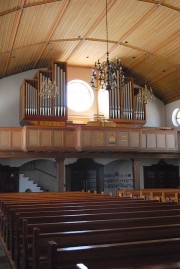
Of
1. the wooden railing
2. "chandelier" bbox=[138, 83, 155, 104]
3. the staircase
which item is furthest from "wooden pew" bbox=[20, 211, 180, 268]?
the staircase

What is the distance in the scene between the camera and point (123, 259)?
245 centimetres

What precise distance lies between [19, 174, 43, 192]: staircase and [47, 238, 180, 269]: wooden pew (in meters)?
15.8

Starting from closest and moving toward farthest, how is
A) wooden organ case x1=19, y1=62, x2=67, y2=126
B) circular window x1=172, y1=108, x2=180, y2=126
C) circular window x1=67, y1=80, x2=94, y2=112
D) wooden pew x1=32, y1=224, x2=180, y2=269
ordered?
wooden pew x1=32, y1=224, x2=180, y2=269 → wooden organ case x1=19, y1=62, x2=67, y2=126 → circular window x1=67, y1=80, x2=94, y2=112 → circular window x1=172, y1=108, x2=180, y2=126

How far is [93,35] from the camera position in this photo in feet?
49.3

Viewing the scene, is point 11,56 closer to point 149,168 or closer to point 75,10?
point 75,10

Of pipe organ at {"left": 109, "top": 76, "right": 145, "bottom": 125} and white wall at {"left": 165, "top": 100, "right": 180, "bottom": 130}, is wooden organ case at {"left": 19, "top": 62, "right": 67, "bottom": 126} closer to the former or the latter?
pipe organ at {"left": 109, "top": 76, "right": 145, "bottom": 125}

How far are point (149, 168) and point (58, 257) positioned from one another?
17878mm

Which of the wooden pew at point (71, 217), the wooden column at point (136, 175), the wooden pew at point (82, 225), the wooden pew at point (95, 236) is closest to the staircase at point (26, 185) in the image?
the wooden column at point (136, 175)

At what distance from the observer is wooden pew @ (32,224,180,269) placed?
2840 mm

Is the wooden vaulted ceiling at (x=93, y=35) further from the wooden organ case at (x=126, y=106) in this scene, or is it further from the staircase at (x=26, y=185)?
the staircase at (x=26, y=185)

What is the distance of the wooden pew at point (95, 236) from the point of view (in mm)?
2840

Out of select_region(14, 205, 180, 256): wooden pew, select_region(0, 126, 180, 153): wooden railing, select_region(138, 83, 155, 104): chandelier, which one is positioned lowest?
select_region(14, 205, 180, 256): wooden pew

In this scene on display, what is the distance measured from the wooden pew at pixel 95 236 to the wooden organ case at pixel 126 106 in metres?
14.6

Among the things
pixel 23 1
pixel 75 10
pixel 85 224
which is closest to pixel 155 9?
pixel 75 10
